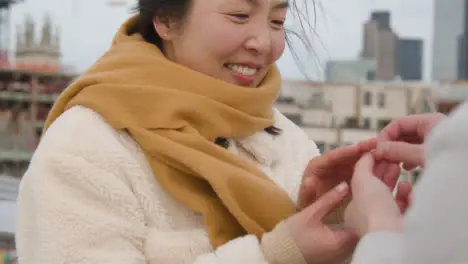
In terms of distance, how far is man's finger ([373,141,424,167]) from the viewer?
774 millimetres

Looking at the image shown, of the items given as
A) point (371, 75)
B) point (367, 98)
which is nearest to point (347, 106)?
point (367, 98)

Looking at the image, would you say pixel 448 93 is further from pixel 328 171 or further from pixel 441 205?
pixel 441 205

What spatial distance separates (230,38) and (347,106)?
34.9ft

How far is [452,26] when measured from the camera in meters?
10.8

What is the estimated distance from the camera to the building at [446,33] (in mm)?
10375

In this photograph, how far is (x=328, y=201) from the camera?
954 millimetres

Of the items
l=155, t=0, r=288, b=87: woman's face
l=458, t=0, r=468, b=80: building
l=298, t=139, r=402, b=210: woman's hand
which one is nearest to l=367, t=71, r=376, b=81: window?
l=458, t=0, r=468, b=80: building

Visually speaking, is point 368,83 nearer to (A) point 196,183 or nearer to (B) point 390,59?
(B) point 390,59

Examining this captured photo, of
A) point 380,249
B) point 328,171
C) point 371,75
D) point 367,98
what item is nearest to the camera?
point 380,249

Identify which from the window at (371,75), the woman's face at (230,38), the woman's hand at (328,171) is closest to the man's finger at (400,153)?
the woman's hand at (328,171)

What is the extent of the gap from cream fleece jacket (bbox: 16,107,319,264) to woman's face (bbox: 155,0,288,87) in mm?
187

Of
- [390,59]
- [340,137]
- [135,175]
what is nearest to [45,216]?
[135,175]

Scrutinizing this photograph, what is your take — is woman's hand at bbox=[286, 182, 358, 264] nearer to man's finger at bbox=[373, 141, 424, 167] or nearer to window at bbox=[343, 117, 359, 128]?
man's finger at bbox=[373, 141, 424, 167]

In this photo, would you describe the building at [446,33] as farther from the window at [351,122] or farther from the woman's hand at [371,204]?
the woman's hand at [371,204]
